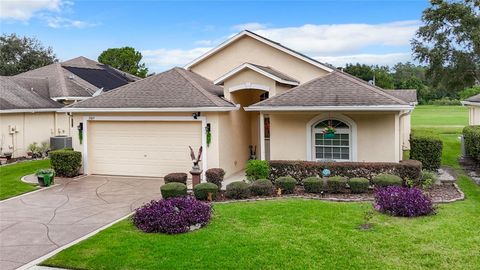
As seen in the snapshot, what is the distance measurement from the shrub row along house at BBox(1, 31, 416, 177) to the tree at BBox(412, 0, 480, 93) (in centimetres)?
2300

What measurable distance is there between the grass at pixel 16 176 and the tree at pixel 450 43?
1255 inches

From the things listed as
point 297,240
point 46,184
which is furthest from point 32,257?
point 46,184

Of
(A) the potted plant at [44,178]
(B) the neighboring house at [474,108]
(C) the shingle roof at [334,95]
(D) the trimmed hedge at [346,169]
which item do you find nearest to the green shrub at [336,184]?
(D) the trimmed hedge at [346,169]

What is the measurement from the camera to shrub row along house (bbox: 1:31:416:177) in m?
14.6

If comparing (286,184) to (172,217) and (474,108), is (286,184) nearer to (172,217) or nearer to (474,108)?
(172,217)

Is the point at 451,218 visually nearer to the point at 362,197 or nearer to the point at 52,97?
the point at 362,197

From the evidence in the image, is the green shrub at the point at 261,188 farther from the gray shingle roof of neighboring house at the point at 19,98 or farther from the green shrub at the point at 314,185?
the gray shingle roof of neighboring house at the point at 19,98

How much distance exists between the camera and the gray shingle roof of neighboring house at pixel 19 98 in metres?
21.6

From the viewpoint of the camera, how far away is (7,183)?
15.5 m

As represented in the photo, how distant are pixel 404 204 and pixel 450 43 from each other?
1254 inches

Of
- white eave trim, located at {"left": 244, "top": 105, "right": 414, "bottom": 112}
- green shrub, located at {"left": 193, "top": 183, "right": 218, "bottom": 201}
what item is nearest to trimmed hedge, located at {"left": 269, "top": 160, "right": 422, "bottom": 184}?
white eave trim, located at {"left": 244, "top": 105, "right": 414, "bottom": 112}

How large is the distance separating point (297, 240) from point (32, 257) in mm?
5007

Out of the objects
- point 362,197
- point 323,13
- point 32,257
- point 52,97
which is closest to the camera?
point 32,257

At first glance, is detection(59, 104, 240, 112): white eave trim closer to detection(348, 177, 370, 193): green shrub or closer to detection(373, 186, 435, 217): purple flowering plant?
detection(348, 177, 370, 193): green shrub
